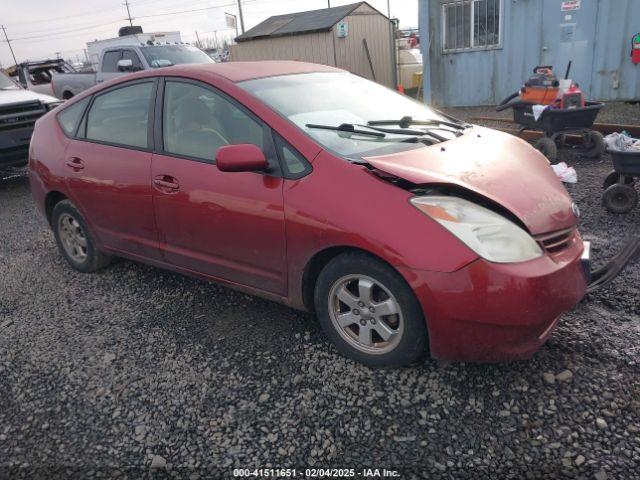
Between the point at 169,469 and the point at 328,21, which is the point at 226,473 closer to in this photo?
the point at 169,469

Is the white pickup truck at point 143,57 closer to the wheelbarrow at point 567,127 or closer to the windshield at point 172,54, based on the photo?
the windshield at point 172,54

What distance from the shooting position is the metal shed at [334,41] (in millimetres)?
17234

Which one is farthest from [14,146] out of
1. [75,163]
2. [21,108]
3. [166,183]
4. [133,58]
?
[166,183]

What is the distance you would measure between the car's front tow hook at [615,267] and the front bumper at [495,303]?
0.65 metres

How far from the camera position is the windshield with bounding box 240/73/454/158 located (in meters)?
2.95

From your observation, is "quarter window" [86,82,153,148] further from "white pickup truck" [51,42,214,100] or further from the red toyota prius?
"white pickup truck" [51,42,214,100]

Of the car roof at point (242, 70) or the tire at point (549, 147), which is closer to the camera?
the car roof at point (242, 70)

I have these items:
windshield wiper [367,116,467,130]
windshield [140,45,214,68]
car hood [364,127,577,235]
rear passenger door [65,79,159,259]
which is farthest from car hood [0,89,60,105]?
car hood [364,127,577,235]

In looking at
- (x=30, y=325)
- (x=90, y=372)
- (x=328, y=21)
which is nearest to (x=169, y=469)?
(x=90, y=372)

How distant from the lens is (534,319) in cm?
234

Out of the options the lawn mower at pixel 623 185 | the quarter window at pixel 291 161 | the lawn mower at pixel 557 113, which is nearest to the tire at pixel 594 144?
the lawn mower at pixel 557 113

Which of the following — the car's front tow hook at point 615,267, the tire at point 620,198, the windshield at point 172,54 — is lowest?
the tire at point 620,198

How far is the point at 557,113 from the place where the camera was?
6.52 meters

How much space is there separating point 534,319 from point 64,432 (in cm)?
235
